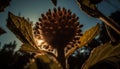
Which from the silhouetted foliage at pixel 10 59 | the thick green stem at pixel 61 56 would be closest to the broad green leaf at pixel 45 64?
the thick green stem at pixel 61 56

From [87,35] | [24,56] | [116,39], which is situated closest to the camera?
[116,39]

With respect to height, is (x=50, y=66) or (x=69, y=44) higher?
(x=69, y=44)

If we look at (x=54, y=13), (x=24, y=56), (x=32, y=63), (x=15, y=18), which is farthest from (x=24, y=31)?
(x=24, y=56)

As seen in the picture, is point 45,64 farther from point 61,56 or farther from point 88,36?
point 88,36

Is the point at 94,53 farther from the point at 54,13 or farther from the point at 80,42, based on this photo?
the point at 54,13

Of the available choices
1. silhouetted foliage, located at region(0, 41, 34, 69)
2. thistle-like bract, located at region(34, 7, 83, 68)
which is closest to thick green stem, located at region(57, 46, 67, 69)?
thistle-like bract, located at region(34, 7, 83, 68)

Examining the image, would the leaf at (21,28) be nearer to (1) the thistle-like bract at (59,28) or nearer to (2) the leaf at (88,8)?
(1) the thistle-like bract at (59,28)
